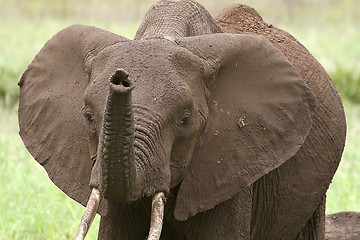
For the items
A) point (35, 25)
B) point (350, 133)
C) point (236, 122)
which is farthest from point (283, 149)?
point (35, 25)

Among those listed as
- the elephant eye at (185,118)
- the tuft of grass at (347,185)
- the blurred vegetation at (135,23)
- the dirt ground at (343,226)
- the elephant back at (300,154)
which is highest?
the elephant eye at (185,118)

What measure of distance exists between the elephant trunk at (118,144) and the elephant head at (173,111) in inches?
0.5

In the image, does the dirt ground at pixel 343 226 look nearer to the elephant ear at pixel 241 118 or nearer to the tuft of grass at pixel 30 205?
the tuft of grass at pixel 30 205

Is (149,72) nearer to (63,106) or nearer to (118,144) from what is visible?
(118,144)

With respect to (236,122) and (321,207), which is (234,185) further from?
(321,207)

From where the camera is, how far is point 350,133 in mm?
10055

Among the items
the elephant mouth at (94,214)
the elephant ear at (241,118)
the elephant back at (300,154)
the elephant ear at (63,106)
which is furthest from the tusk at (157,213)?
the elephant back at (300,154)

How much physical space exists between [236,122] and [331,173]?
4.58ft

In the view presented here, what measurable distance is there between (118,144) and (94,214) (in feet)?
1.35

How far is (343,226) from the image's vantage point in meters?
6.88

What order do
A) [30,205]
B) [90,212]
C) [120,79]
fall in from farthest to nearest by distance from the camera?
[30,205], [90,212], [120,79]

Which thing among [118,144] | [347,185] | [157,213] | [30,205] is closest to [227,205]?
→ [157,213]

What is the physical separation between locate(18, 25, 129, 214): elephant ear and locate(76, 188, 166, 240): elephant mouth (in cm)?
59

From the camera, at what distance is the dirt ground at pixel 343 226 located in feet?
22.5
